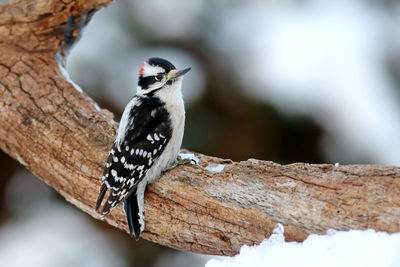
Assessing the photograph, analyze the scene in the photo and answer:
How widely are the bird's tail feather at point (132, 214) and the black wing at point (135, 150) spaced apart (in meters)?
0.06

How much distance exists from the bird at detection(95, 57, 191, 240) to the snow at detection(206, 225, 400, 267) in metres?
0.81

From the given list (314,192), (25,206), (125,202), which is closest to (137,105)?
(125,202)

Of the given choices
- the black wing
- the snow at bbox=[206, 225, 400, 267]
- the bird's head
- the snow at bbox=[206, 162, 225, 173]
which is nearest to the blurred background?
the bird's head

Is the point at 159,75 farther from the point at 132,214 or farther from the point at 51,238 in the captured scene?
the point at 51,238

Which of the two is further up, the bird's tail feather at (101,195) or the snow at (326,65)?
the snow at (326,65)

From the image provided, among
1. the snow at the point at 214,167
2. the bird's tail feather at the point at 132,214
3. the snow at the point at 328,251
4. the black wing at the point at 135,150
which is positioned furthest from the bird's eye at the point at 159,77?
the snow at the point at 328,251

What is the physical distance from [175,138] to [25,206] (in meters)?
2.75

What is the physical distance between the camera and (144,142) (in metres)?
4.41

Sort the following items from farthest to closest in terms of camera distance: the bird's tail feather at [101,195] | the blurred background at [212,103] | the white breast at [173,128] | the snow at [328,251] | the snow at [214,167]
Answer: the blurred background at [212,103], the white breast at [173,128], the bird's tail feather at [101,195], the snow at [214,167], the snow at [328,251]

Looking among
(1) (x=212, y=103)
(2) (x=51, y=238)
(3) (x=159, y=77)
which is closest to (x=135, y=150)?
(3) (x=159, y=77)

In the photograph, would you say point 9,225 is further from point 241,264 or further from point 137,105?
point 241,264

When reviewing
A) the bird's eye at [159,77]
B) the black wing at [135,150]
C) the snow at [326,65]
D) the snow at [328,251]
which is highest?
the snow at [326,65]

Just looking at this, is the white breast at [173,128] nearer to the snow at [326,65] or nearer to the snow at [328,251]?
the snow at [328,251]

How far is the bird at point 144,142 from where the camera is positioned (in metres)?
4.12
